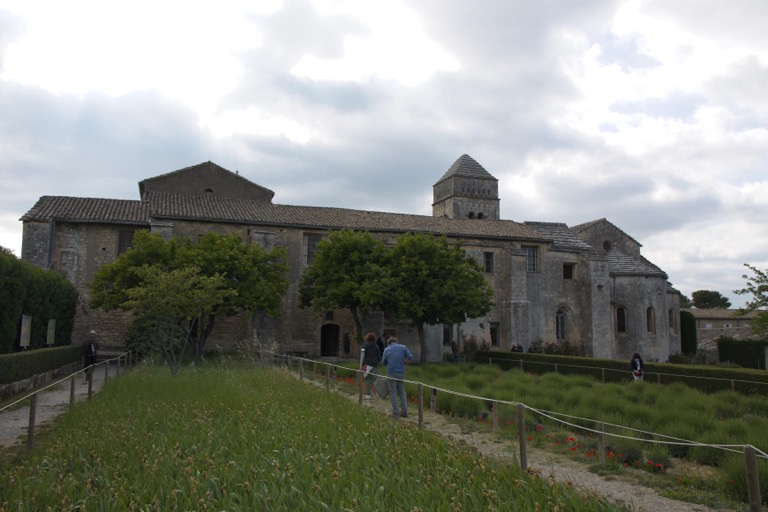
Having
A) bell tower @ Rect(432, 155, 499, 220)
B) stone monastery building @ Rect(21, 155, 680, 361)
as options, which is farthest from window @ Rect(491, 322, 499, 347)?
bell tower @ Rect(432, 155, 499, 220)

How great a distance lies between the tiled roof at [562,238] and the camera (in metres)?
39.2

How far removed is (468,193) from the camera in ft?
205

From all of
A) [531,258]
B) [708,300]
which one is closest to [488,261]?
[531,258]

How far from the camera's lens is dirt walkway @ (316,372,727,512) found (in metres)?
6.35

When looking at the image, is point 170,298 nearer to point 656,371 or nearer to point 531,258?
point 656,371

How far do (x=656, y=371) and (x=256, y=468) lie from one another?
62.1ft

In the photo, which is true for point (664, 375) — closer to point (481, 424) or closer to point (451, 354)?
point (481, 424)

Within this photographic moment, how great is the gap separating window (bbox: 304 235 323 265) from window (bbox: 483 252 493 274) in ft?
33.9

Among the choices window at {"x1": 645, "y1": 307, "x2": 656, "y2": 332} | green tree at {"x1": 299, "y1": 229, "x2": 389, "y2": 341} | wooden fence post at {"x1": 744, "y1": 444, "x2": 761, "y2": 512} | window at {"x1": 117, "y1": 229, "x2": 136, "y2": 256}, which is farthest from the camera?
window at {"x1": 645, "y1": 307, "x2": 656, "y2": 332}

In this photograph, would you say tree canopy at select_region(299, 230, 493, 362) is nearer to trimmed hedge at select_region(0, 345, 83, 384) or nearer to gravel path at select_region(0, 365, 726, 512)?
trimmed hedge at select_region(0, 345, 83, 384)

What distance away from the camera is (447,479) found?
5801 millimetres

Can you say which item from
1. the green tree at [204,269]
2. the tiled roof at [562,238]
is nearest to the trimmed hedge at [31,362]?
the green tree at [204,269]

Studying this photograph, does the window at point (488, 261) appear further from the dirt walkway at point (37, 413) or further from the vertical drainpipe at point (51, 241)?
the dirt walkway at point (37, 413)

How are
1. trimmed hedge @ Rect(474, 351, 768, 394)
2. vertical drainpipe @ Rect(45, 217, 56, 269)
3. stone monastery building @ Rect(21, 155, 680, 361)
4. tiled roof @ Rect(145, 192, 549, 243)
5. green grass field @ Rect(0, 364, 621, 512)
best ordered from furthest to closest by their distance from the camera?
tiled roof @ Rect(145, 192, 549, 243)
stone monastery building @ Rect(21, 155, 680, 361)
vertical drainpipe @ Rect(45, 217, 56, 269)
trimmed hedge @ Rect(474, 351, 768, 394)
green grass field @ Rect(0, 364, 621, 512)
